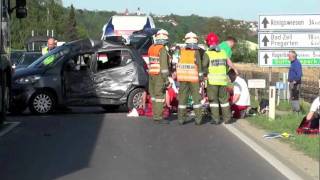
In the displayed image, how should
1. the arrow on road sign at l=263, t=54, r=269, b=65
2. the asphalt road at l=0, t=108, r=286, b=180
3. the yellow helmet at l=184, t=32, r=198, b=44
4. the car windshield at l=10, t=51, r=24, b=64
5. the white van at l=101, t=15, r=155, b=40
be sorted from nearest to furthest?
1. the asphalt road at l=0, t=108, r=286, b=180
2. the yellow helmet at l=184, t=32, r=198, b=44
3. the arrow on road sign at l=263, t=54, r=269, b=65
4. the car windshield at l=10, t=51, r=24, b=64
5. the white van at l=101, t=15, r=155, b=40

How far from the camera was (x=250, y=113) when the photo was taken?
1755cm

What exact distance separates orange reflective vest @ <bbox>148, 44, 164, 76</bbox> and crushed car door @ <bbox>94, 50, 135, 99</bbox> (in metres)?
2.32

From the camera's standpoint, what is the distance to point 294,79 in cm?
1975

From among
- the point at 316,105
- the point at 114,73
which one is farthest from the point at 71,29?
the point at 316,105

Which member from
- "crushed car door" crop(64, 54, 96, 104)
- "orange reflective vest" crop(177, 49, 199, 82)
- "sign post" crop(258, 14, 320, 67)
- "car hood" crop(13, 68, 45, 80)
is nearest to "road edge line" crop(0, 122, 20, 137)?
"car hood" crop(13, 68, 45, 80)

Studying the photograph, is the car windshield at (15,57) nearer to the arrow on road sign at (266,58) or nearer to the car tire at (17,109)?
the car tire at (17,109)

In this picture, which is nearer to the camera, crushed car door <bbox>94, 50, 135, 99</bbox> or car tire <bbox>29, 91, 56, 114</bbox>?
car tire <bbox>29, 91, 56, 114</bbox>

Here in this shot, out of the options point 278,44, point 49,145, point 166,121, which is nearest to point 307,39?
point 278,44

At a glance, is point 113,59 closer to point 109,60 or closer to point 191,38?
point 109,60

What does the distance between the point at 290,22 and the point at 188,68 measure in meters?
3.74

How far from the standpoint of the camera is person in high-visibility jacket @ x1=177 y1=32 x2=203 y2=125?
15.5m

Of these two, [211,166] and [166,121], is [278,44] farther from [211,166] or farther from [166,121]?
[211,166]

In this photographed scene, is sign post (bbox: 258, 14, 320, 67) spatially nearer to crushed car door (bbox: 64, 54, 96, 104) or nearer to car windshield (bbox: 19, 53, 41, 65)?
crushed car door (bbox: 64, 54, 96, 104)

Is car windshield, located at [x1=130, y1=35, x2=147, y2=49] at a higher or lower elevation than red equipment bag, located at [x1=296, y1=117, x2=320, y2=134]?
higher
